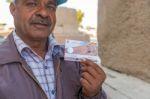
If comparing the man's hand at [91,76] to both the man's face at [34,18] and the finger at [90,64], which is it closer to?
the finger at [90,64]

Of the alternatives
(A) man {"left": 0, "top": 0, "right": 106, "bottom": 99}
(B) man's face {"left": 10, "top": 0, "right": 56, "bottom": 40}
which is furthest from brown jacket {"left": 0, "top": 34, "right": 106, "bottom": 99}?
(B) man's face {"left": 10, "top": 0, "right": 56, "bottom": 40}

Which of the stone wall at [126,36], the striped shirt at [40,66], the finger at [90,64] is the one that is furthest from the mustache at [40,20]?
the stone wall at [126,36]

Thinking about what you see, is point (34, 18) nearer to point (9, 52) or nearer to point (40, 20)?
point (40, 20)

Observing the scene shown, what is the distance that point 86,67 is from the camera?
2.08m

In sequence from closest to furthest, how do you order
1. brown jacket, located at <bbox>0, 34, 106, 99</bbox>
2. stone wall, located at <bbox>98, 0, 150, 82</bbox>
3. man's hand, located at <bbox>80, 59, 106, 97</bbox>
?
1. brown jacket, located at <bbox>0, 34, 106, 99</bbox>
2. man's hand, located at <bbox>80, 59, 106, 97</bbox>
3. stone wall, located at <bbox>98, 0, 150, 82</bbox>

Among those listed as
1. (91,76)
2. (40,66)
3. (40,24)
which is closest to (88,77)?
(91,76)

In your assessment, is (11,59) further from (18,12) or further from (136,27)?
(136,27)

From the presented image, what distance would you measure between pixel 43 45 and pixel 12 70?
0.35 meters

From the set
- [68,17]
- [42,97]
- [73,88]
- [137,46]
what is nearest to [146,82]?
[137,46]

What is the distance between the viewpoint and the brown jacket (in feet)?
6.41

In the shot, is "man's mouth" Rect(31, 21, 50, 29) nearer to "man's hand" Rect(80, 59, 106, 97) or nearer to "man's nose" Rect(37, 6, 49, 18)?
"man's nose" Rect(37, 6, 49, 18)

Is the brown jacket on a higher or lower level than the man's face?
lower

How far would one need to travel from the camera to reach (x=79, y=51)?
210 centimetres

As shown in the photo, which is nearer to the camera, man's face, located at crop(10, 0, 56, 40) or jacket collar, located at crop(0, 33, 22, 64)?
jacket collar, located at crop(0, 33, 22, 64)
